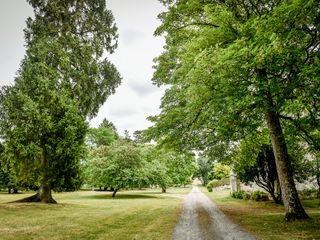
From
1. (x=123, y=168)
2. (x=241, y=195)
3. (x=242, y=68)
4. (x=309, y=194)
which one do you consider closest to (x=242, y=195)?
(x=241, y=195)

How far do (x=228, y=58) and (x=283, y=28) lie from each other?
1.79 metres

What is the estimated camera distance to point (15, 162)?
19.8 m

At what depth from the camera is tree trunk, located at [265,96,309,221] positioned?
38.1 ft

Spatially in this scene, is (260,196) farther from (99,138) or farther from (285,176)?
(99,138)

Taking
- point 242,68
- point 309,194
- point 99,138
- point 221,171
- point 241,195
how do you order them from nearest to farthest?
point 242,68 → point 309,194 → point 241,195 → point 99,138 → point 221,171

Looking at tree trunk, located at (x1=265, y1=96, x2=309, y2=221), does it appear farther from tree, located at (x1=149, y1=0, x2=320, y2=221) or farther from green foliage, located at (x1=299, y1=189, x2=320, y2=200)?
green foliage, located at (x1=299, y1=189, x2=320, y2=200)

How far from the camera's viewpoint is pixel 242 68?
9.15 metres

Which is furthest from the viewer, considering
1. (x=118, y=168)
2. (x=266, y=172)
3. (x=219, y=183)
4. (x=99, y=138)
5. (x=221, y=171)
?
(x=221, y=171)

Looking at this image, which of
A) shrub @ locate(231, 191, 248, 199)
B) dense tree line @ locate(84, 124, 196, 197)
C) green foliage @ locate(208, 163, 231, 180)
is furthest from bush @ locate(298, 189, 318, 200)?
green foliage @ locate(208, 163, 231, 180)

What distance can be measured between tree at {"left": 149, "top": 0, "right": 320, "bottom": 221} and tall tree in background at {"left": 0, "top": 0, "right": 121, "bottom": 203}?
31.1ft

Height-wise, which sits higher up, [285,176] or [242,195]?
[285,176]

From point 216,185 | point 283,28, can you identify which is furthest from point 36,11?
point 216,185

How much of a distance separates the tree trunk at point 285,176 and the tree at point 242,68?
4 cm

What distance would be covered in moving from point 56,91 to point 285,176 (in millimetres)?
16683
